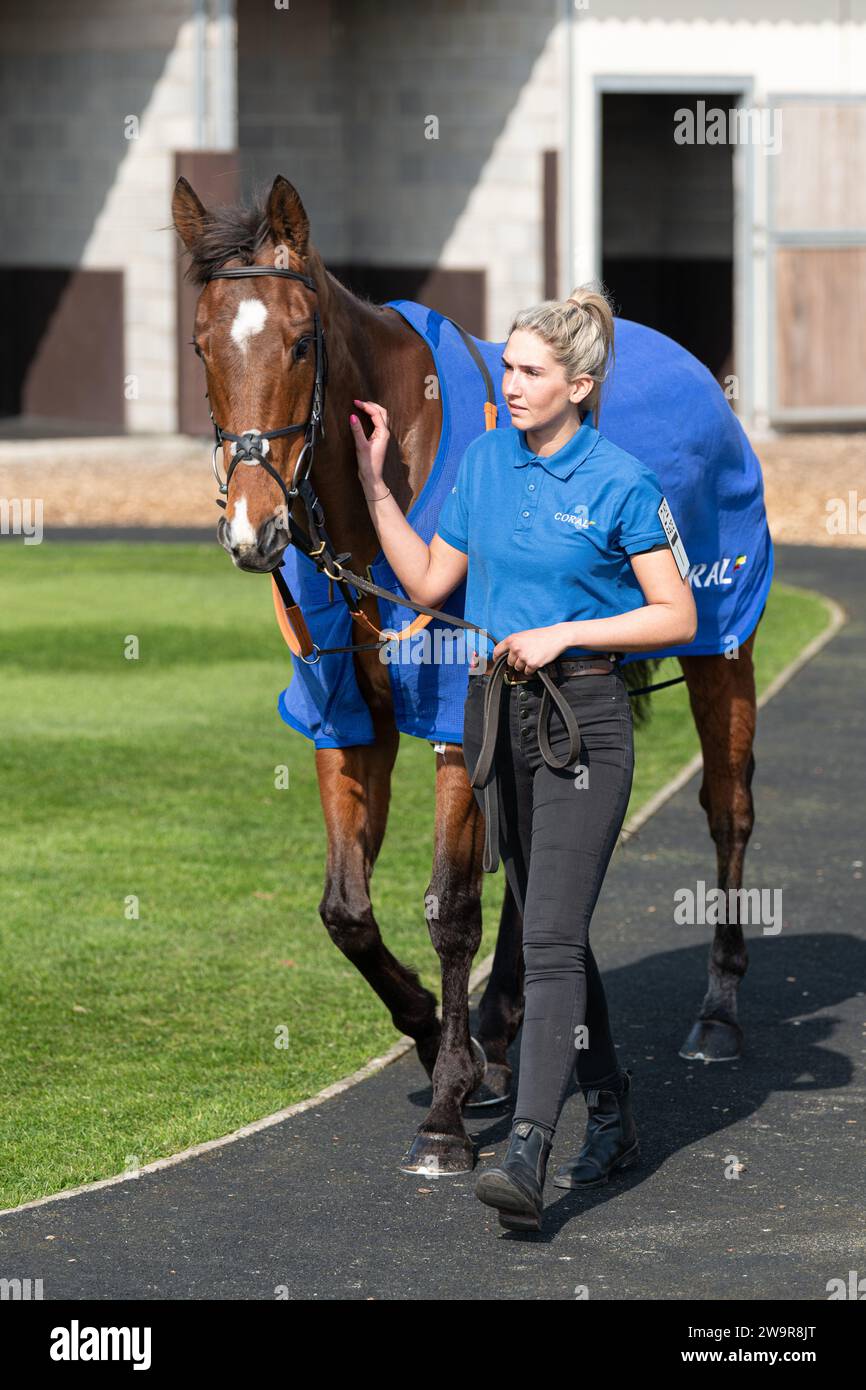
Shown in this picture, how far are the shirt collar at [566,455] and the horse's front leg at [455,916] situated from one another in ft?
2.82

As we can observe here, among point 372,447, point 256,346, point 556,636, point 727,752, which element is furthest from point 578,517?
point 727,752

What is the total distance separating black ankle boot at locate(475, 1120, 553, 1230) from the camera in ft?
14.6

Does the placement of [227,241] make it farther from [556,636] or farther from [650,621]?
[650,621]

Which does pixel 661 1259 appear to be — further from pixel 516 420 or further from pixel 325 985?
pixel 325 985

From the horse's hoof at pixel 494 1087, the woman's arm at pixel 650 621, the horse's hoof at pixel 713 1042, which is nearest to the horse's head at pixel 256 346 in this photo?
the woman's arm at pixel 650 621

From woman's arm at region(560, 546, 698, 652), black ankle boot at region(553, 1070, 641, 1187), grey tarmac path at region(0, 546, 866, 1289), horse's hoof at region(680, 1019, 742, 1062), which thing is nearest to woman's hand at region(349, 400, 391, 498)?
woman's arm at region(560, 546, 698, 652)

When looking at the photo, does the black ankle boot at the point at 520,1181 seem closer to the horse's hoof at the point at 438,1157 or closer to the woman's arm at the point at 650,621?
the horse's hoof at the point at 438,1157

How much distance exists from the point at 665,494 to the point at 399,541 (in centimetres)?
129

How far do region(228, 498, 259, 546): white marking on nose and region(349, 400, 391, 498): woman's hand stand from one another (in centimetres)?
63

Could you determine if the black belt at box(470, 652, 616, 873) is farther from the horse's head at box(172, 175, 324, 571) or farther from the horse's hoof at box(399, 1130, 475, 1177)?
the horse's hoof at box(399, 1130, 475, 1177)

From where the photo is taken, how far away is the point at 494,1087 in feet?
18.8

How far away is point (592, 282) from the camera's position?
5.02 meters

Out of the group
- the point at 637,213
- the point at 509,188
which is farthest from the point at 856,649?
the point at 637,213

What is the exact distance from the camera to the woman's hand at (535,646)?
181 inches
